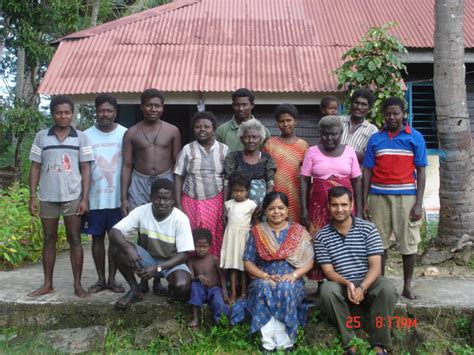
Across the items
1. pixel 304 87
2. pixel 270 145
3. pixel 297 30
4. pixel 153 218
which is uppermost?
pixel 297 30

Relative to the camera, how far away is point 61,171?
3.84 metres

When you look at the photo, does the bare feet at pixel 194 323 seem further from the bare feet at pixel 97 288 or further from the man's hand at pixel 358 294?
the man's hand at pixel 358 294

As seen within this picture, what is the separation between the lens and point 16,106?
967cm

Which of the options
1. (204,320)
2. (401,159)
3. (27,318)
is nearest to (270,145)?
(401,159)

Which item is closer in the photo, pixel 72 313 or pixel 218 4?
pixel 72 313

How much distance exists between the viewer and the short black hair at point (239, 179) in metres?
3.74

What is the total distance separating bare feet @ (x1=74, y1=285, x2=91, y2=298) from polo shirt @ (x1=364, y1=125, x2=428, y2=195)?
2.54 meters

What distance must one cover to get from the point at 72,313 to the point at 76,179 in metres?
1.04

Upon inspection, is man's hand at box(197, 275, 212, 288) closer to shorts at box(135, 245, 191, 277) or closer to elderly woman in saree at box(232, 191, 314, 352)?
shorts at box(135, 245, 191, 277)

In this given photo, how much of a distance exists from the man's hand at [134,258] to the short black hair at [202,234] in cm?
49

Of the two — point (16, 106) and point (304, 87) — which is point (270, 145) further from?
point (16, 106)

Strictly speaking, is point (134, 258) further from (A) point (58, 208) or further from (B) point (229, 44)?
(B) point (229, 44)

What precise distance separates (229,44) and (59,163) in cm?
503

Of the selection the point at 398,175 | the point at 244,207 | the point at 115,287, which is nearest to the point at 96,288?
the point at 115,287
